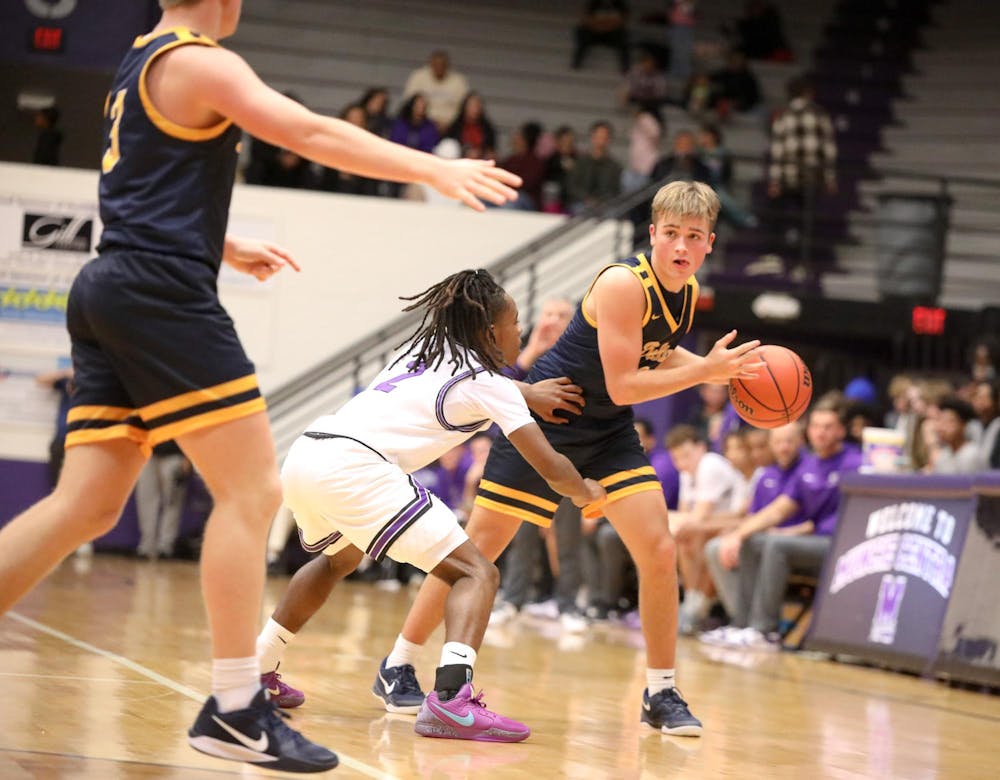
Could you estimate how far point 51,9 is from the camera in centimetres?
1337

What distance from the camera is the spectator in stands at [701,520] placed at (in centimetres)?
1048

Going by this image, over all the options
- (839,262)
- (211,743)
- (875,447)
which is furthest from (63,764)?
(839,262)

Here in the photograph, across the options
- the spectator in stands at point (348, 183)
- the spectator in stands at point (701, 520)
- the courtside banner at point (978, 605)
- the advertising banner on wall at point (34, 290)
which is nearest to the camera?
the courtside banner at point (978, 605)

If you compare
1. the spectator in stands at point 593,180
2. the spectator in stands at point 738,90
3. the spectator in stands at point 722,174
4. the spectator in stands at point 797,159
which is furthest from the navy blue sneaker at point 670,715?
the spectator in stands at point 738,90

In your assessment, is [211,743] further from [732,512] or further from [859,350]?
[859,350]

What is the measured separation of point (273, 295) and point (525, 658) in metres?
7.78

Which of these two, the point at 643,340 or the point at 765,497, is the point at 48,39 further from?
the point at 643,340

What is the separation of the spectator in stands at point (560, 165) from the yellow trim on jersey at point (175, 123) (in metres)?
12.2

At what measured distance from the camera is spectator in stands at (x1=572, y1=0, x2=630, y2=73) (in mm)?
18500

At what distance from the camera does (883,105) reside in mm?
19250

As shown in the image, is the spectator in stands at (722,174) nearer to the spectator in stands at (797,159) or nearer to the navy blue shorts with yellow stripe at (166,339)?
the spectator in stands at (797,159)

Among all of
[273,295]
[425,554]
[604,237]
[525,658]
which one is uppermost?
[604,237]

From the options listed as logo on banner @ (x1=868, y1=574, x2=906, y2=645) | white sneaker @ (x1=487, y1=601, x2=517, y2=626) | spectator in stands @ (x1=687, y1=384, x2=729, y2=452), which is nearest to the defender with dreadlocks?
logo on banner @ (x1=868, y1=574, x2=906, y2=645)

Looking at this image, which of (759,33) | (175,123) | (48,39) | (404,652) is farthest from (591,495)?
(759,33)
